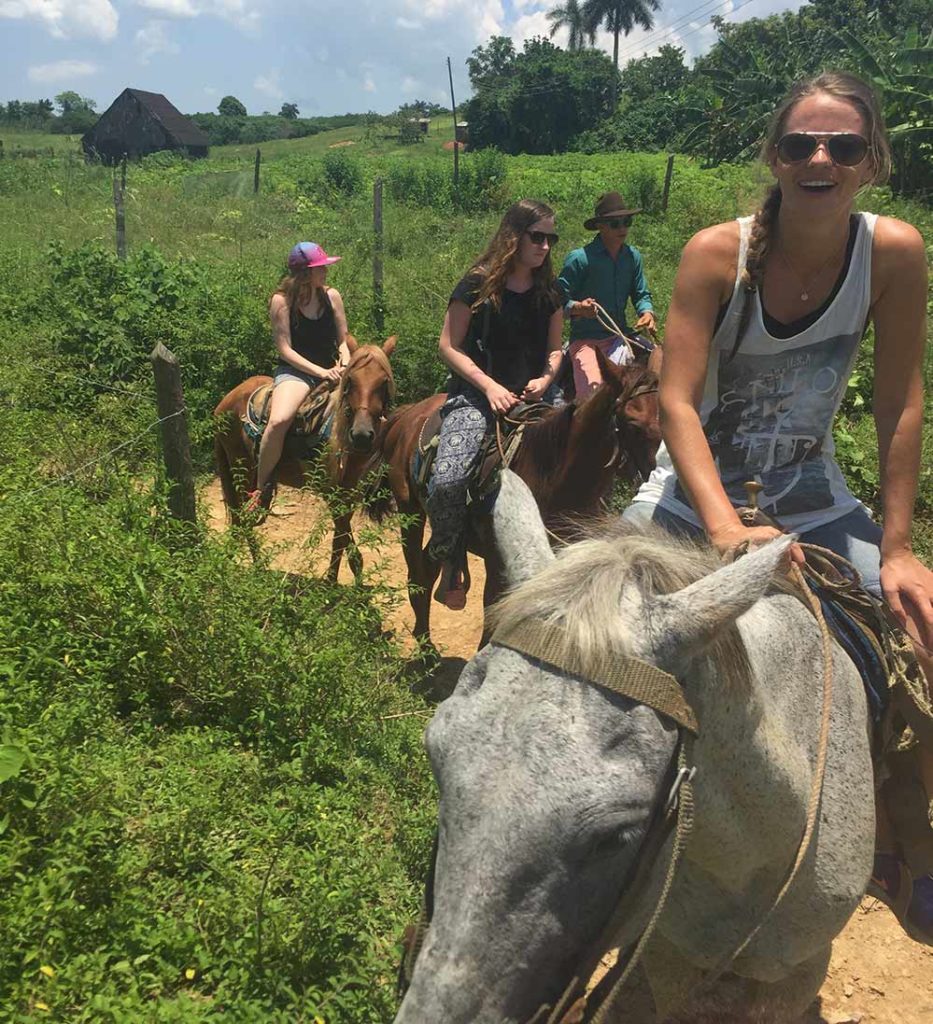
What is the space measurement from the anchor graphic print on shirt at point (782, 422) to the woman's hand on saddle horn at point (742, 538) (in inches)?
20.8

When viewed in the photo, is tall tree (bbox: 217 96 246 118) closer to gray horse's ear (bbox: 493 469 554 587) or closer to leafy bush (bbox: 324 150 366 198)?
leafy bush (bbox: 324 150 366 198)

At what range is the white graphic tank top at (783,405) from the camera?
7.12 ft

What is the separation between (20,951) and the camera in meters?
2.29

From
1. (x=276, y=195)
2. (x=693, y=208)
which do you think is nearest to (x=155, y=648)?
(x=693, y=208)

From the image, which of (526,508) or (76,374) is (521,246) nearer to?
(526,508)

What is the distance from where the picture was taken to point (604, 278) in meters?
6.87

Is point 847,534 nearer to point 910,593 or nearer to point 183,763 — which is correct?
A: point 910,593

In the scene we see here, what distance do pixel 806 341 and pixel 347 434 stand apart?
4.19 meters

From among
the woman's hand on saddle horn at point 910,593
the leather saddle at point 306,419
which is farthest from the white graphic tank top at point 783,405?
the leather saddle at point 306,419

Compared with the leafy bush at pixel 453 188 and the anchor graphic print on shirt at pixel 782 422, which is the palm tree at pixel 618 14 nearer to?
the leafy bush at pixel 453 188

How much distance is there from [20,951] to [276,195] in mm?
24580

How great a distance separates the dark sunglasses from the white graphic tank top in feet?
0.69

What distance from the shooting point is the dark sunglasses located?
1.98 m

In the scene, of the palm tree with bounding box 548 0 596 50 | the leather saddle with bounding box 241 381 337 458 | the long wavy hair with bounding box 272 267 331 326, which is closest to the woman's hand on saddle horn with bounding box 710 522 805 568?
the leather saddle with bounding box 241 381 337 458
